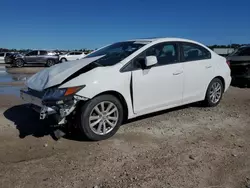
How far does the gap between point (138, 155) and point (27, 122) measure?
2.56m

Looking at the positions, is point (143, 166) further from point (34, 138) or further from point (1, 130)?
point (1, 130)

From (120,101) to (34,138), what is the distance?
1.54m

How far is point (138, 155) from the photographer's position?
4004 mm

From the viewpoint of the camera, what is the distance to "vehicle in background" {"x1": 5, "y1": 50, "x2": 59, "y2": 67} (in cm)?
2616

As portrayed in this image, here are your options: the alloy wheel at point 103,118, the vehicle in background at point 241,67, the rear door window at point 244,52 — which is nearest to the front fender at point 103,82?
the alloy wheel at point 103,118

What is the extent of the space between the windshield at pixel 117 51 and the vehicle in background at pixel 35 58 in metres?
22.3

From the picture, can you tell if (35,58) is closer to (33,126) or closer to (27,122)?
(27,122)

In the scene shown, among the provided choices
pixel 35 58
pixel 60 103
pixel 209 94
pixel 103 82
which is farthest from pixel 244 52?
pixel 35 58

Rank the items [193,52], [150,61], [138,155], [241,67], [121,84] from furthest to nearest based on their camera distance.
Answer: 1. [241,67]
2. [193,52]
3. [150,61]
4. [121,84]
5. [138,155]

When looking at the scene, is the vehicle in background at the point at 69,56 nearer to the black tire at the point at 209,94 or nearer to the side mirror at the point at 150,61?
the black tire at the point at 209,94

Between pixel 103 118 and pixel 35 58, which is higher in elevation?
pixel 35 58

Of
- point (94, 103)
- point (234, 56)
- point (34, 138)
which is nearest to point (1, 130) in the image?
point (34, 138)

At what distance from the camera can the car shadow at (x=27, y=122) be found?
491 centimetres

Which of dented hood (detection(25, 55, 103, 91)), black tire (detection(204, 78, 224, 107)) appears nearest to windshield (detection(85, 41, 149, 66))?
dented hood (detection(25, 55, 103, 91))
